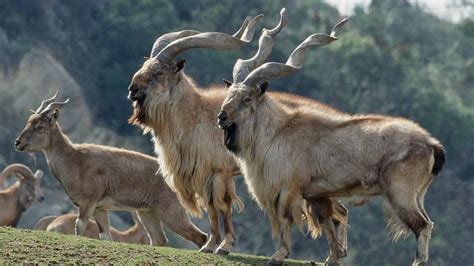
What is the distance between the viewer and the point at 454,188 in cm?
5738

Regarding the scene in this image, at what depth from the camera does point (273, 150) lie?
58.5ft

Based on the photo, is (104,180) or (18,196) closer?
(104,180)

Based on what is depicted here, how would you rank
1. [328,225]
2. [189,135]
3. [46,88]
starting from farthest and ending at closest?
1. [46,88]
2. [189,135]
3. [328,225]

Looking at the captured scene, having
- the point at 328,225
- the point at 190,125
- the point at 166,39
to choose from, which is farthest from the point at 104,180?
the point at 328,225

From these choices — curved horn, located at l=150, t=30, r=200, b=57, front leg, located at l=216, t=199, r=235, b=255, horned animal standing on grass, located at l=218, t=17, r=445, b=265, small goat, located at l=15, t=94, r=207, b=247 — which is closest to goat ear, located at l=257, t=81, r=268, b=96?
horned animal standing on grass, located at l=218, t=17, r=445, b=265

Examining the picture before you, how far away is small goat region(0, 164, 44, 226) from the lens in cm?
2845

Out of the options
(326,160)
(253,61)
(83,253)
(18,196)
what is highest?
(253,61)

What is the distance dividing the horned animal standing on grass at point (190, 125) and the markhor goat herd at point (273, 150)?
1cm

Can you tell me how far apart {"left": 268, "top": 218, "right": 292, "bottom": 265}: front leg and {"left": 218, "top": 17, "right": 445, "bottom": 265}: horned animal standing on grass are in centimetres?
1

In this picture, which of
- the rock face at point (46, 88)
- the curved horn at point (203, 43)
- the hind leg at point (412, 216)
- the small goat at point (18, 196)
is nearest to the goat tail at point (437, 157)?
the hind leg at point (412, 216)

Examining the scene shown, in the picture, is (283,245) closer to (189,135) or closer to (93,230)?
(189,135)

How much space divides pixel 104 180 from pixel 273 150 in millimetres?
4555

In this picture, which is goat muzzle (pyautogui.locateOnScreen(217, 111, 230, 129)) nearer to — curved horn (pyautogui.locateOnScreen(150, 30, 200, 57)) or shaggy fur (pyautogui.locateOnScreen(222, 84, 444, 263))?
shaggy fur (pyautogui.locateOnScreen(222, 84, 444, 263))

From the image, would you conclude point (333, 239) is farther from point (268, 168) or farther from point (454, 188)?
point (454, 188)
